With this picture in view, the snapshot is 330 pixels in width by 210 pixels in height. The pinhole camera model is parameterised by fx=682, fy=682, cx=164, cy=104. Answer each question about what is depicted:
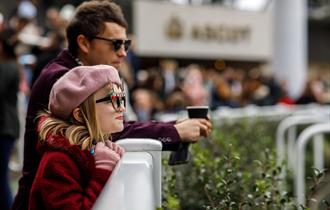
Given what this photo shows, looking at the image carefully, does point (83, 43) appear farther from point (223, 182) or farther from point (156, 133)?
point (223, 182)

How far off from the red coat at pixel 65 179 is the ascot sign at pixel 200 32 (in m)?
20.2

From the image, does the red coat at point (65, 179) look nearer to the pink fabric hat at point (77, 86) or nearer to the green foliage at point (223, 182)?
the pink fabric hat at point (77, 86)

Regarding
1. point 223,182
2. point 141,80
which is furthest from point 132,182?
point 141,80

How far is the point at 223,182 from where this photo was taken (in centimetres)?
307

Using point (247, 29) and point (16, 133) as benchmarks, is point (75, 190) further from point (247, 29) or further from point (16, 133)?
point (247, 29)

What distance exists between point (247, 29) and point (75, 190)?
25118 millimetres

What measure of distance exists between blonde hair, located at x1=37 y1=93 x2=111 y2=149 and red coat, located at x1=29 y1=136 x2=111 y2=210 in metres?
0.04

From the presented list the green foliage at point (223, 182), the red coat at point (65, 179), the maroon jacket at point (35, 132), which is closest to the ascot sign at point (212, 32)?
the green foliage at point (223, 182)

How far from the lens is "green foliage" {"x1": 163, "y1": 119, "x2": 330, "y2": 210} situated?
312 cm

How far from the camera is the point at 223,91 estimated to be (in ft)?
48.3

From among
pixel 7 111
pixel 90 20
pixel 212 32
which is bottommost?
pixel 212 32

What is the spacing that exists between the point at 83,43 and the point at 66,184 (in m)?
1.20

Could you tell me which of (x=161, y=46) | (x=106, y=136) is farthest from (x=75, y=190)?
(x=161, y=46)

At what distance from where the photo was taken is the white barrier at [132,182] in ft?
7.11
